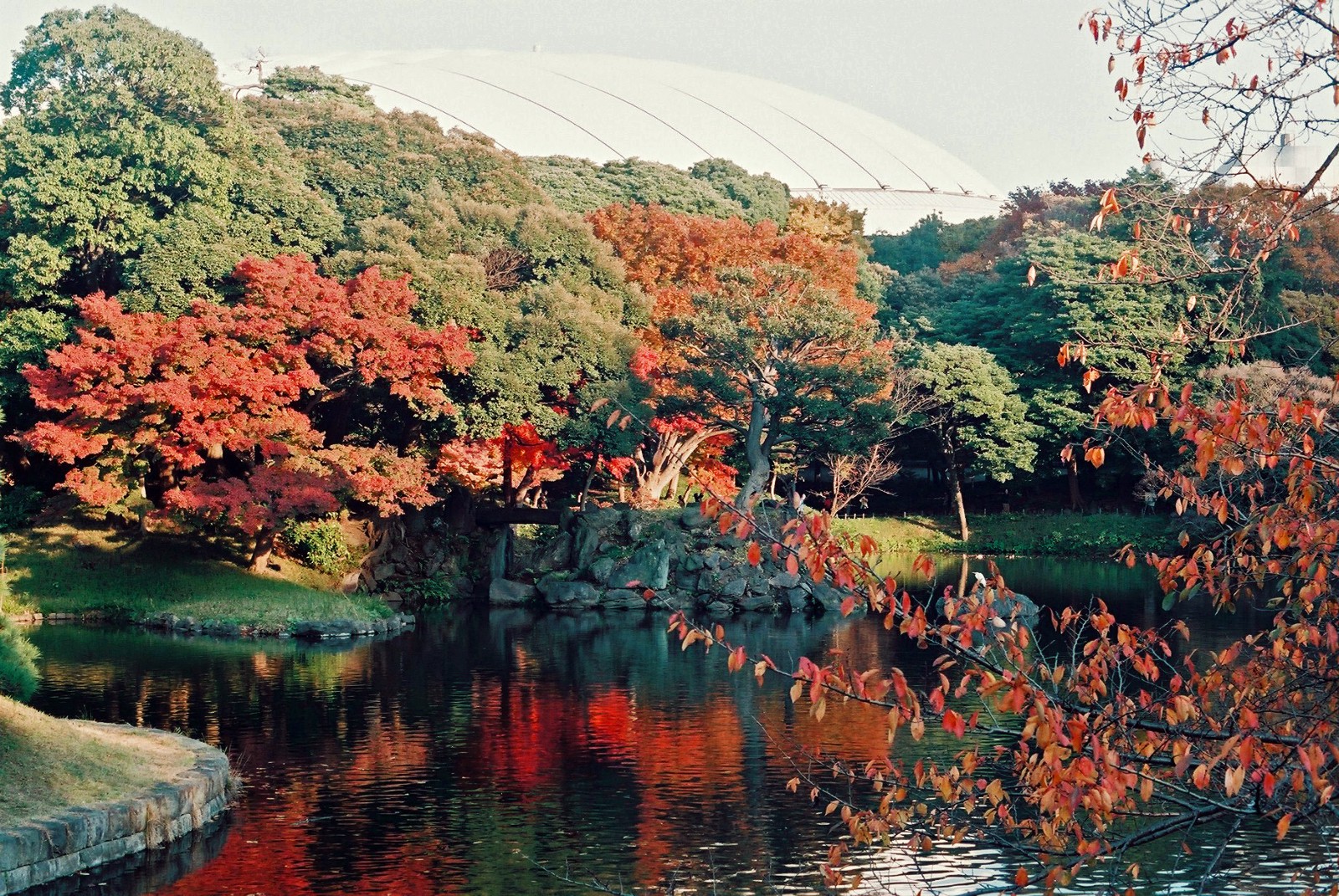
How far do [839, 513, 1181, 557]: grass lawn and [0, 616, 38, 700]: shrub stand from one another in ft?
88.1

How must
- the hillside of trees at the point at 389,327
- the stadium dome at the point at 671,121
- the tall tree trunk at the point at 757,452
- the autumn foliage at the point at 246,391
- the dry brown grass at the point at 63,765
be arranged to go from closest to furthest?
the dry brown grass at the point at 63,765, the autumn foliage at the point at 246,391, the hillside of trees at the point at 389,327, the tall tree trunk at the point at 757,452, the stadium dome at the point at 671,121

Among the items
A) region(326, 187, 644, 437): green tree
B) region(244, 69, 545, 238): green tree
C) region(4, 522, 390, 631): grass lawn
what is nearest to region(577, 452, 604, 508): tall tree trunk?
region(326, 187, 644, 437): green tree

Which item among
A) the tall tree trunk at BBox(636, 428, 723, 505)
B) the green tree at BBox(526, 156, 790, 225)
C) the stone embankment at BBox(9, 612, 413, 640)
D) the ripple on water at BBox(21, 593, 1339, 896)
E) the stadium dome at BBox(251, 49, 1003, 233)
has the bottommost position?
the ripple on water at BBox(21, 593, 1339, 896)

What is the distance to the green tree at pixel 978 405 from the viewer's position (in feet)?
138

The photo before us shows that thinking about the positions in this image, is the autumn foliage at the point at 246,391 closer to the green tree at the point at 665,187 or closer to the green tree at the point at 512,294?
the green tree at the point at 512,294

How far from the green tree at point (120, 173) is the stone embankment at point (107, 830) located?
60.3ft

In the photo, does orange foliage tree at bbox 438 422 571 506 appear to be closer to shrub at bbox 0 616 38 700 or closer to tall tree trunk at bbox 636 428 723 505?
tall tree trunk at bbox 636 428 723 505

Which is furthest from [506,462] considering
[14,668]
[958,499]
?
[14,668]

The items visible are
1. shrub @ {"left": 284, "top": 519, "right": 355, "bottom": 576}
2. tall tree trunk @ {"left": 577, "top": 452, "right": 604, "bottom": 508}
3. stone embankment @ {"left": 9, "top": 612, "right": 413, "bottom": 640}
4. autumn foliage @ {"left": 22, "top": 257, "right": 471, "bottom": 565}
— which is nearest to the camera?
stone embankment @ {"left": 9, "top": 612, "right": 413, "bottom": 640}

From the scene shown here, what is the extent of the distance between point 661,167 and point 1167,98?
5155 cm

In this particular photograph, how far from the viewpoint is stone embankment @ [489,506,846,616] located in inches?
1268

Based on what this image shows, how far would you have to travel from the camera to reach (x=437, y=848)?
519 inches

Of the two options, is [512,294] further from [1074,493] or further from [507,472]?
[1074,493]

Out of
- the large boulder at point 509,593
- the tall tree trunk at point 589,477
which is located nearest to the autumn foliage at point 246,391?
the large boulder at point 509,593
